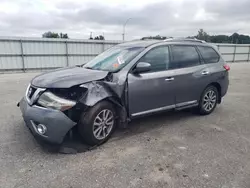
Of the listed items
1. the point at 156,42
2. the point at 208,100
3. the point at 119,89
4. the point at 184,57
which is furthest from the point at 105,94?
the point at 208,100

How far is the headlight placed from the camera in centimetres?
291

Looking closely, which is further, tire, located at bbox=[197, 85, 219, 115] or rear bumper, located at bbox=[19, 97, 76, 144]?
tire, located at bbox=[197, 85, 219, 115]

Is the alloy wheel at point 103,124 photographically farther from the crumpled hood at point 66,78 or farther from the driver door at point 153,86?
the crumpled hood at point 66,78

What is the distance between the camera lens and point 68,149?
3086 millimetres

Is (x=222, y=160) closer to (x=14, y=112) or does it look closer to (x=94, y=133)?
(x=94, y=133)

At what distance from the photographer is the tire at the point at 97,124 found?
3.05 meters

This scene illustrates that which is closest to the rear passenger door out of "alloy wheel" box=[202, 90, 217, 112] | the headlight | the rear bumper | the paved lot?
"alloy wheel" box=[202, 90, 217, 112]

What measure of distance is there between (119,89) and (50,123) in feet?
3.75

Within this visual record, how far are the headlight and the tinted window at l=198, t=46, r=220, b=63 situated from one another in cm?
314

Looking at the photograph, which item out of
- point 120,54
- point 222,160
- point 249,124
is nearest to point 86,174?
point 222,160

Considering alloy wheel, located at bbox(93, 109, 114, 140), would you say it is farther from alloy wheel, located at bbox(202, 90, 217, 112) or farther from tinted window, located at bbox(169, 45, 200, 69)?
alloy wheel, located at bbox(202, 90, 217, 112)

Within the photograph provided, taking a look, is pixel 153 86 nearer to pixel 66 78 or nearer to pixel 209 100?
pixel 66 78

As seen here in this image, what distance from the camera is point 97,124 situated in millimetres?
3199

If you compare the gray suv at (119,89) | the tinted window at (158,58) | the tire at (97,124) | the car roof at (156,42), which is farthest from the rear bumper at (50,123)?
the car roof at (156,42)
